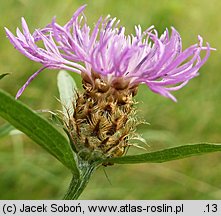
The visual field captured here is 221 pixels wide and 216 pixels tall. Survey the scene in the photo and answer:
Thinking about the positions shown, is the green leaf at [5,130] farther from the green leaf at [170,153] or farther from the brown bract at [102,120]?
the green leaf at [170,153]

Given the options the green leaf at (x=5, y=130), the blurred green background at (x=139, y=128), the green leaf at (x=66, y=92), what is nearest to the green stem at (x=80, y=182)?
the green leaf at (x=66, y=92)

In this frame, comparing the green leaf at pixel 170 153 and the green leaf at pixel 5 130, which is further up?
the green leaf at pixel 5 130

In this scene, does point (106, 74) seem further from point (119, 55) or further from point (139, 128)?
point (139, 128)

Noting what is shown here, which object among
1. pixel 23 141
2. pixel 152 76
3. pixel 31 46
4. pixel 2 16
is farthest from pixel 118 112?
pixel 2 16

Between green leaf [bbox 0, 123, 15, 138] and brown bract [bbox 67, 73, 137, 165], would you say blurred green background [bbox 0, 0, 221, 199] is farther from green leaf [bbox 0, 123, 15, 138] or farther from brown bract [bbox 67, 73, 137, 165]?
brown bract [bbox 67, 73, 137, 165]

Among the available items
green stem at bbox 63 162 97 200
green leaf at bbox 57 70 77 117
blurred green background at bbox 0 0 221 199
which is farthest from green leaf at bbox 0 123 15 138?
blurred green background at bbox 0 0 221 199

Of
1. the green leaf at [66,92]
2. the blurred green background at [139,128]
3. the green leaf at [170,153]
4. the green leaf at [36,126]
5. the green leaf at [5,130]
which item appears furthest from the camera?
the blurred green background at [139,128]

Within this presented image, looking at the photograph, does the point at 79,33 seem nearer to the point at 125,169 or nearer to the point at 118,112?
the point at 118,112
